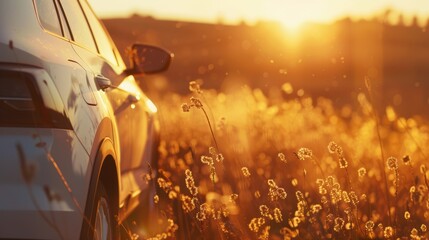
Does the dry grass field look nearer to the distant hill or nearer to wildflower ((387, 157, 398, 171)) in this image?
wildflower ((387, 157, 398, 171))

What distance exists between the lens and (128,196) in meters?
6.27

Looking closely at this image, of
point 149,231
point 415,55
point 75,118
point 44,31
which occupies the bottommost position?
point 149,231

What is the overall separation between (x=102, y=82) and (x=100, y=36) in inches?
60.4

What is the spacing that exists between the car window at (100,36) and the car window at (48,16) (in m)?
1.21

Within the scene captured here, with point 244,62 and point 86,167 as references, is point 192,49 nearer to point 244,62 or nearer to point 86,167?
point 244,62

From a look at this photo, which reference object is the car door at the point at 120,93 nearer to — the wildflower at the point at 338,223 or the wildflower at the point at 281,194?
the wildflower at the point at 281,194

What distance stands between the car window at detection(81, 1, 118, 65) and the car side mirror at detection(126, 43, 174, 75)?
6.8 inches

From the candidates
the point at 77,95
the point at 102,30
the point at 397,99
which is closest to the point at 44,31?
the point at 77,95

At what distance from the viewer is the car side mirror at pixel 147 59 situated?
7109mm

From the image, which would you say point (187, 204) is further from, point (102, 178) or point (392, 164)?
point (392, 164)

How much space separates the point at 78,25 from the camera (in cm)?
593

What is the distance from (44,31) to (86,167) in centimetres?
63

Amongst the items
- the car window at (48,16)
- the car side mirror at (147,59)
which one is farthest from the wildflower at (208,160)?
the car side mirror at (147,59)

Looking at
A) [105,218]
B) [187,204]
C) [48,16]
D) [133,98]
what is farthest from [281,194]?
[133,98]
